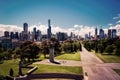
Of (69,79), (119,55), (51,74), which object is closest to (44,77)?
(51,74)

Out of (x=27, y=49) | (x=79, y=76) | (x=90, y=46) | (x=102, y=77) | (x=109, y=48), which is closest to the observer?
(x=79, y=76)

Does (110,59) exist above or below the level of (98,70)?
above

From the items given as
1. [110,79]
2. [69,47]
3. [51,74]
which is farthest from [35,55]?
[69,47]

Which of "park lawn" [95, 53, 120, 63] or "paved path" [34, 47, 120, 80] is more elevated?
"park lawn" [95, 53, 120, 63]

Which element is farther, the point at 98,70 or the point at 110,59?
the point at 110,59

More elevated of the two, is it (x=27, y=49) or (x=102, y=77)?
(x=27, y=49)

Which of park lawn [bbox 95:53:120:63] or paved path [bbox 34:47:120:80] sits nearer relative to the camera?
paved path [bbox 34:47:120:80]

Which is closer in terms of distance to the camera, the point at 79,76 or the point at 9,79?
the point at 9,79

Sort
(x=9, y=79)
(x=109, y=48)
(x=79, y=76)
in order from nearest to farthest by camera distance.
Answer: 1. (x=9, y=79)
2. (x=79, y=76)
3. (x=109, y=48)

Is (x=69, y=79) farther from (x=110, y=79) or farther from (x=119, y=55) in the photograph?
(x=119, y=55)

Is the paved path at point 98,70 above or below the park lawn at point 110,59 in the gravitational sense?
below

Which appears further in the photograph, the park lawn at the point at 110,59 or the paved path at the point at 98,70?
the park lawn at the point at 110,59
